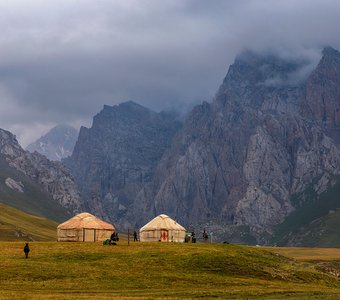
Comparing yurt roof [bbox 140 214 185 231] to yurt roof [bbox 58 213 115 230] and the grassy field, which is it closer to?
yurt roof [bbox 58 213 115 230]

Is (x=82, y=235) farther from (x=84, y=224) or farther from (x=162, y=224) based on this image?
(x=162, y=224)

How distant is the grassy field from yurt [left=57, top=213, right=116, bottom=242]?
747 inches

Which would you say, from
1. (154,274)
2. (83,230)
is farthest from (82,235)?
(154,274)

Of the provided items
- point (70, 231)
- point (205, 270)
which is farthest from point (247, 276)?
point (70, 231)

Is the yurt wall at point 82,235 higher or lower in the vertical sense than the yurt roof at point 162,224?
lower

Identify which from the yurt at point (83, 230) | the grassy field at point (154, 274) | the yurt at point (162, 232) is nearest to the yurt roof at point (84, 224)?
the yurt at point (83, 230)

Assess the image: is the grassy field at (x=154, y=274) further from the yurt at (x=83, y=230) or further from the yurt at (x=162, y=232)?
the yurt at (x=162, y=232)

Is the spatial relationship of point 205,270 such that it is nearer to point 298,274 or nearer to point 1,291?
point 298,274

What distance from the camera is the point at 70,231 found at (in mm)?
117125

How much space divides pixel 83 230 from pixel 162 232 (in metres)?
14.8

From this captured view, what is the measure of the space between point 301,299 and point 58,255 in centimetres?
3961

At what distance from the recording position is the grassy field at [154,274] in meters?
59.5

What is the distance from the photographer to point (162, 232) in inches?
4631

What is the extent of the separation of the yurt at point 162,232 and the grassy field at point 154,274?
65.8 feet
